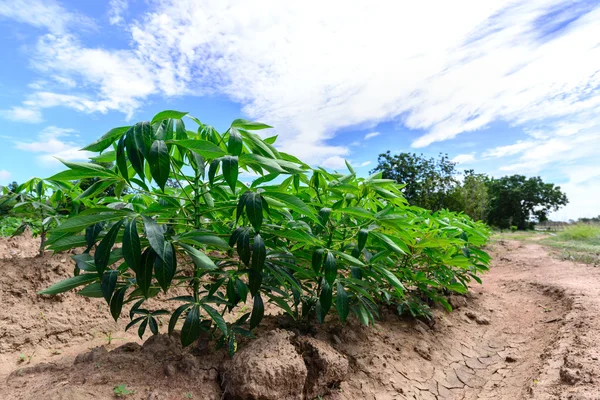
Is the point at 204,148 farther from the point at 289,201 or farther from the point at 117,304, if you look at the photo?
the point at 117,304

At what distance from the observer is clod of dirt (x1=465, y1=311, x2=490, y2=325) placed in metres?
3.56

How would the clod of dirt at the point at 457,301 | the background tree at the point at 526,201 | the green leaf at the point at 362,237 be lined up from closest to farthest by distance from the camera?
the green leaf at the point at 362,237 < the clod of dirt at the point at 457,301 < the background tree at the point at 526,201

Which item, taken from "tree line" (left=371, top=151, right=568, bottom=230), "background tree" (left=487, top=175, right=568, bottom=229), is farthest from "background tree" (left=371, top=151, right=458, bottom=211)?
"background tree" (left=487, top=175, right=568, bottom=229)

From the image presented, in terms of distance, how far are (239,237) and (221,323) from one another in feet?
1.48

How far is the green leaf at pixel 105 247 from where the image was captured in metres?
1.12

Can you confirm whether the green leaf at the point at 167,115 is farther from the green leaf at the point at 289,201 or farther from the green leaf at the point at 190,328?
the green leaf at the point at 190,328

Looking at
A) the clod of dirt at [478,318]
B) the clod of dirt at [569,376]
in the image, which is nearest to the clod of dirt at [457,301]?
the clod of dirt at [478,318]

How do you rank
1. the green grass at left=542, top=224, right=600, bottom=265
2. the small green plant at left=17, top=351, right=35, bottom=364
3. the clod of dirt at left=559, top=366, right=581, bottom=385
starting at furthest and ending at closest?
the green grass at left=542, top=224, right=600, bottom=265 → the small green plant at left=17, top=351, right=35, bottom=364 → the clod of dirt at left=559, top=366, right=581, bottom=385

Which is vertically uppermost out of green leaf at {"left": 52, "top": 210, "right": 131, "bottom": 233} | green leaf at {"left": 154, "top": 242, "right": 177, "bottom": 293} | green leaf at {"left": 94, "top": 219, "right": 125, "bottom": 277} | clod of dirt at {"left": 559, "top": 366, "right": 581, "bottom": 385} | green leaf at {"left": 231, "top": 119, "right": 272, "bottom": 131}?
green leaf at {"left": 231, "top": 119, "right": 272, "bottom": 131}

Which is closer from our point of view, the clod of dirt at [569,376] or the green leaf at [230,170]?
the green leaf at [230,170]

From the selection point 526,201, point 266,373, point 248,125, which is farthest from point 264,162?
point 526,201

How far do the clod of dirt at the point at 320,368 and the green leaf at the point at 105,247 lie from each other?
1.12 m

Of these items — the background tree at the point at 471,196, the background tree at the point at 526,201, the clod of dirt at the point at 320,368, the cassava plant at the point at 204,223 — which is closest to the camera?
the cassava plant at the point at 204,223

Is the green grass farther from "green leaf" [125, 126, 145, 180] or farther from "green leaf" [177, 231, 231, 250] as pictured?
"green leaf" [125, 126, 145, 180]
